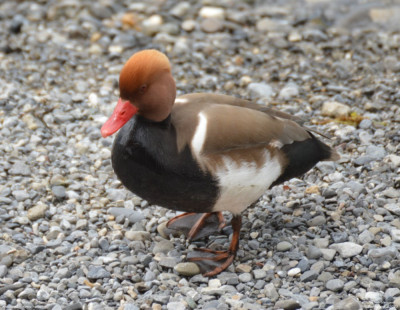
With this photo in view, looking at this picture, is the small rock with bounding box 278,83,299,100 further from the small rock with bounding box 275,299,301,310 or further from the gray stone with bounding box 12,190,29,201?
the small rock with bounding box 275,299,301,310

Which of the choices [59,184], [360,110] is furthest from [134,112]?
[360,110]

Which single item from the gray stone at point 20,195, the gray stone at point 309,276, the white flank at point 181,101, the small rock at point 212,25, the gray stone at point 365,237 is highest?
the white flank at point 181,101

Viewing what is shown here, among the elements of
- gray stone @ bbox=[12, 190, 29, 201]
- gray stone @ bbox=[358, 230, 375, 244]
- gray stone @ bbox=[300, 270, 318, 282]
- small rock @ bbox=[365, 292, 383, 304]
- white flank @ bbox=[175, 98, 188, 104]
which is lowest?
gray stone @ bbox=[300, 270, 318, 282]

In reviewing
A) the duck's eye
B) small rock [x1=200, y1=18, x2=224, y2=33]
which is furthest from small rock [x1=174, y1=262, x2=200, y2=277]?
small rock [x1=200, y1=18, x2=224, y2=33]

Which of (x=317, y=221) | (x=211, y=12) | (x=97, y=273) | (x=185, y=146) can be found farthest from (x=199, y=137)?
(x=211, y=12)

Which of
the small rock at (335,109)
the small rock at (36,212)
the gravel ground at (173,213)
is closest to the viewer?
the gravel ground at (173,213)

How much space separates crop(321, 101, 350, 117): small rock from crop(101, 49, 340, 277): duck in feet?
5.66

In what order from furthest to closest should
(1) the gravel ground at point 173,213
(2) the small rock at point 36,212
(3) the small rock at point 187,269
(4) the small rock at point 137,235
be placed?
(2) the small rock at point 36,212 < (4) the small rock at point 137,235 < (3) the small rock at point 187,269 < (1) the gravel ground at point 173,213

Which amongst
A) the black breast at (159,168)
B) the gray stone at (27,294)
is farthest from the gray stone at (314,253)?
the gray stone at (27,294)

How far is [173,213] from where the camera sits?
15.2 feet

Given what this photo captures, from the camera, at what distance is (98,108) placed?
5.94 meters

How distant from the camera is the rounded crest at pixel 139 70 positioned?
3637 mm

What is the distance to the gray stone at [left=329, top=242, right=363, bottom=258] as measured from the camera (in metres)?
4.01

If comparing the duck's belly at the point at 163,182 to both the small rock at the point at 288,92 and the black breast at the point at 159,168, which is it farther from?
the small rock at the point at 288,92
